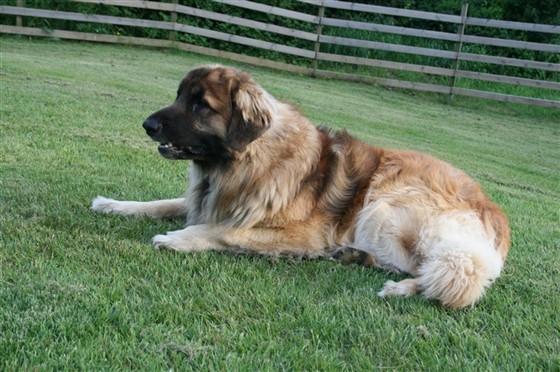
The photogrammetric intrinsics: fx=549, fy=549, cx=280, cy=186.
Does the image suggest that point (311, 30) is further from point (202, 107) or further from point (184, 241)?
point (184, 241)

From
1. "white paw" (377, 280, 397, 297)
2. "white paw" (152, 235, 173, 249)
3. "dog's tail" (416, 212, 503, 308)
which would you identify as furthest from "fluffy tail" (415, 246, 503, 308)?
"white paw" (152, 235, 173, 249)

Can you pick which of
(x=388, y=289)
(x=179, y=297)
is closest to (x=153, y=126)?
(x=179, y=297)

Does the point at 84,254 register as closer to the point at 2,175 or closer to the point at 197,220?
the point at 197,220

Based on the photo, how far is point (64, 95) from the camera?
8078mm

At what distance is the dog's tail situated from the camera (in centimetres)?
296

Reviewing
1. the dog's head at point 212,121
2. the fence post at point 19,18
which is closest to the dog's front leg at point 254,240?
the dog's head at point 212,121

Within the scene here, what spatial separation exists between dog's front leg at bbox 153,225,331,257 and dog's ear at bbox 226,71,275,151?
57cm

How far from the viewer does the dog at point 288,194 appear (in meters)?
3.56

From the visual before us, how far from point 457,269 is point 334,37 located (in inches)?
604

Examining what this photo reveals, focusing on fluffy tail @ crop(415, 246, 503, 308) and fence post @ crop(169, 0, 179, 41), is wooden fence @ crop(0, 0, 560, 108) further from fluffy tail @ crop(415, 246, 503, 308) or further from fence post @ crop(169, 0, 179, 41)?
fluffy tail @ crop(415, 246, 503, 308)

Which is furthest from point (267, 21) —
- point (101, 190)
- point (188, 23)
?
point (101, 190)

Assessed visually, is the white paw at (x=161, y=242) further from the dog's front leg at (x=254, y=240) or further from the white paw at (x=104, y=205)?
the white paw at (x=104, y=205)

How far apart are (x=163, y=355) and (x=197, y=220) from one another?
180 centimetres

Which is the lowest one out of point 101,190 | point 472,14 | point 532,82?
point 101,190
